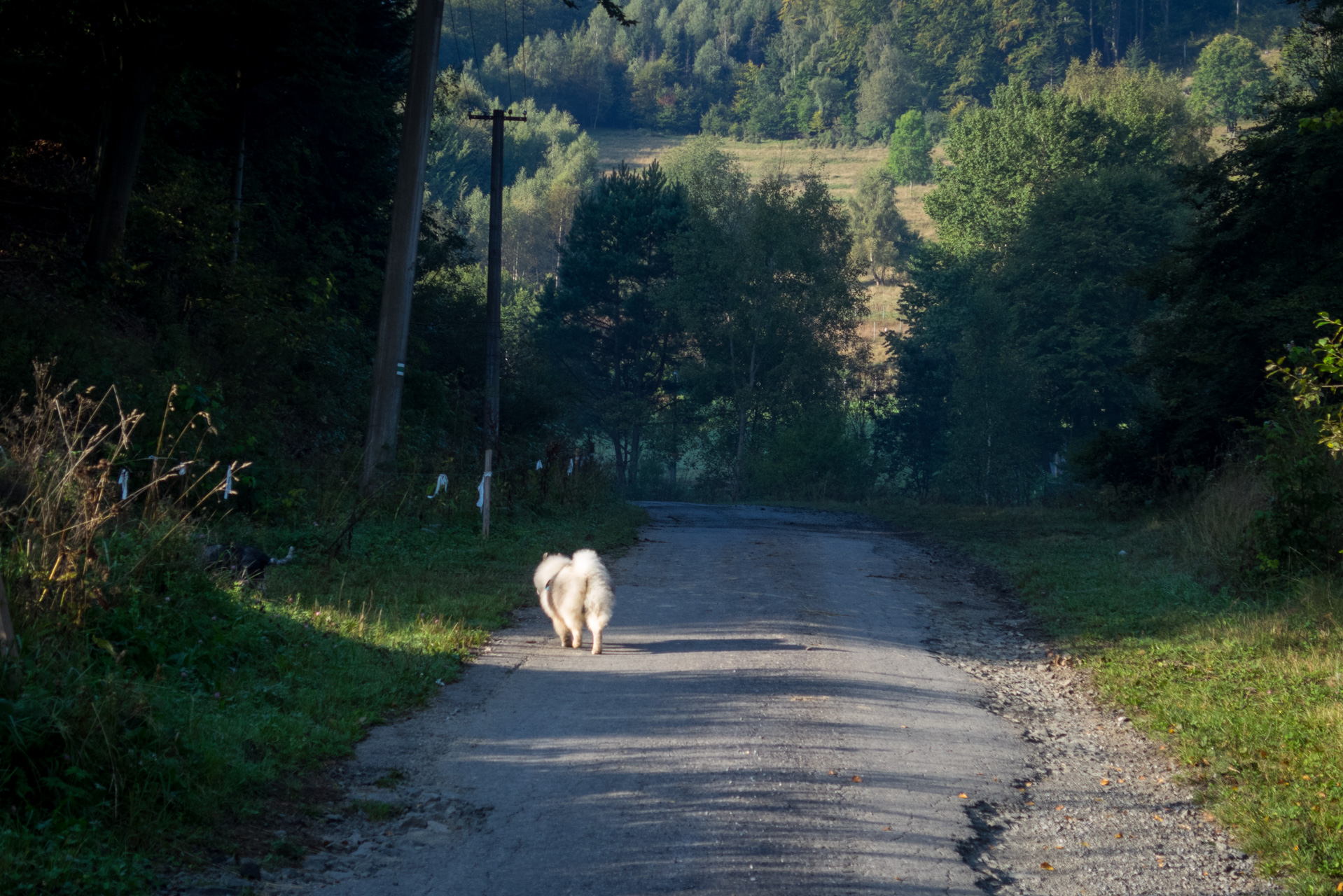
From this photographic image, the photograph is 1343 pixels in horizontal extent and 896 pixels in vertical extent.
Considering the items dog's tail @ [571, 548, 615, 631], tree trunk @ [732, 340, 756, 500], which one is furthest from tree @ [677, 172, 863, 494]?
dog's tail @ [571, 548, 615, 631]

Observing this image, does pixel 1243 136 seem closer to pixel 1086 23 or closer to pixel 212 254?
Result: pixel 212 254

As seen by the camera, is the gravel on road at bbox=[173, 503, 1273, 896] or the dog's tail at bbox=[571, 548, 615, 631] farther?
the dog's tail at bbox=[571, 548, 615, 631]

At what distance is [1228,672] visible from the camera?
8.49 metres

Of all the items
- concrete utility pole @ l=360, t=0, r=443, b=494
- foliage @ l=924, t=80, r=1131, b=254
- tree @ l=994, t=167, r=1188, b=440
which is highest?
foliage @ l=924, t=80, r=1131, b=254

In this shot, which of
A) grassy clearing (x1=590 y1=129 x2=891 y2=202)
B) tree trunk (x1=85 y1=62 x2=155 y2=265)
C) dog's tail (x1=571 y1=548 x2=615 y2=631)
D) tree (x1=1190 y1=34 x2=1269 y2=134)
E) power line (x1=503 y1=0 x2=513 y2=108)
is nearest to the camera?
dog's tail (x1=571 y1=548 x2=615 y2=631)

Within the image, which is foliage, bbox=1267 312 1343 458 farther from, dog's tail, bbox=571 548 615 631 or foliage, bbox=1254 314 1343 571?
dog's tail, bbox=571 548 615 631

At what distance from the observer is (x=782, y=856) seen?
4781 millimetres

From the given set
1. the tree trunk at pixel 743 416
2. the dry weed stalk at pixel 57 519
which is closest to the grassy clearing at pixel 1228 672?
the dry weed stalk at pixel 57 519

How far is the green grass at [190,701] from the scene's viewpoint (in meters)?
4.60

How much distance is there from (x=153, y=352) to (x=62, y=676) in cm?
1128

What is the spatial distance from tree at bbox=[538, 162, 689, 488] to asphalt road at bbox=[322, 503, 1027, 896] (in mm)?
46817

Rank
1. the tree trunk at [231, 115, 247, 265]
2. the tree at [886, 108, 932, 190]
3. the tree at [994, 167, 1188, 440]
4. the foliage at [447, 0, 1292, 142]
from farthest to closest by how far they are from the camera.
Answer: the tree at [886, 108, 932, 190] < the foliage at [447, 0, 1292, 142] < the tree at [994, 167, 1188, 440] < the tree trunk at [231, 115, 247, 265]

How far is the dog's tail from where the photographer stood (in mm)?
8891

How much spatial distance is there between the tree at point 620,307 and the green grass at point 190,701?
46436mm
